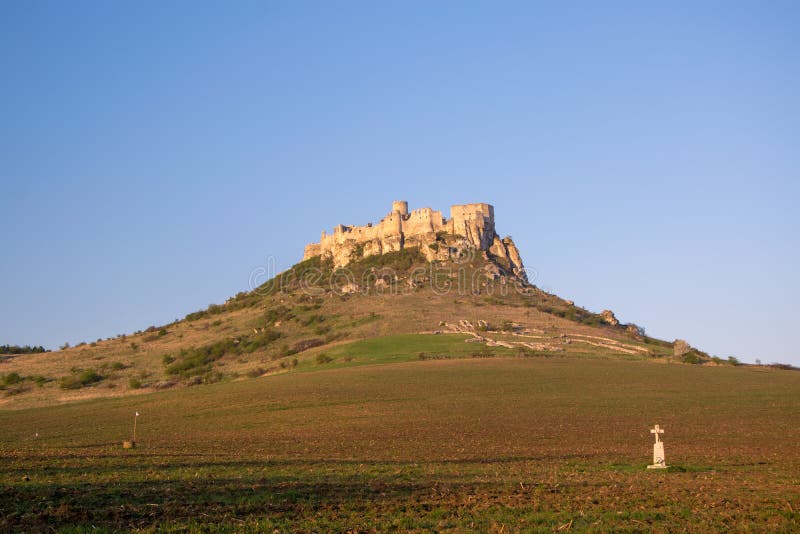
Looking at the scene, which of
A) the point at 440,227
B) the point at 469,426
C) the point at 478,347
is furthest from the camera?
the point at 440,227

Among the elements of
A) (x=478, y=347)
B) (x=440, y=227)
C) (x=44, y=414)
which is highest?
(x=440, y=227)

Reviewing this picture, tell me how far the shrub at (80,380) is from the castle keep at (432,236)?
52.1 metres

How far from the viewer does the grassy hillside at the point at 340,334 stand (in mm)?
73375

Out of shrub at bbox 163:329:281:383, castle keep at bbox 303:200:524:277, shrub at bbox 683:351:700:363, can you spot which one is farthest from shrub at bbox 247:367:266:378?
castle keep at bbox 303:200:524:277

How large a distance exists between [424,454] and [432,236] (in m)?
91.4

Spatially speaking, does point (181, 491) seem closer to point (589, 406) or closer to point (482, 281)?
point (589, 406)

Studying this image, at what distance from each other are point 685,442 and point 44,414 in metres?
44.2

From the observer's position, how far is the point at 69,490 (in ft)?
52.2

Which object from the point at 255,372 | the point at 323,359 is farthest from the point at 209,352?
the point at 323,359

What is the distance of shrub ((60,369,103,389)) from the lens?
74625 millimetres

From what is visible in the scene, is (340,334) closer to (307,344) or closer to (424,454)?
(307,344)

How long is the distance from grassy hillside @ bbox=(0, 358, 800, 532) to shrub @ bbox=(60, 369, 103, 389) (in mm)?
13780

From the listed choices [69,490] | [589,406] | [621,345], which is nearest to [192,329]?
[621,345]

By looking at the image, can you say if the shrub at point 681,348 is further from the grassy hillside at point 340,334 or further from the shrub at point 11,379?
the shrub at point 11,379
